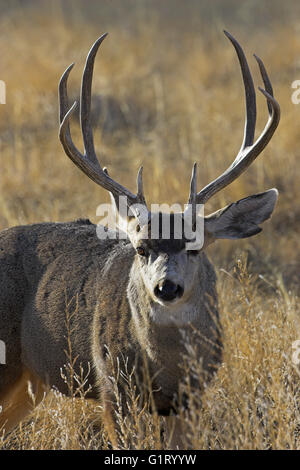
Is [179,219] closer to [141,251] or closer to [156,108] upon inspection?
[141,251]

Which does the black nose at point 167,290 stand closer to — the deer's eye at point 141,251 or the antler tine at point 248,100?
the deer's eye at point 141,251

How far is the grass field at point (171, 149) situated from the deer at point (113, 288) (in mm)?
223

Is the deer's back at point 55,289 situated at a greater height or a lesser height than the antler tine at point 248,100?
lesser

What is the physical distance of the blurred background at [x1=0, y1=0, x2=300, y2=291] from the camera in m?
8.35

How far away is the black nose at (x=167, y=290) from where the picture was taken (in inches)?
156

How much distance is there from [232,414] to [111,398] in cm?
66

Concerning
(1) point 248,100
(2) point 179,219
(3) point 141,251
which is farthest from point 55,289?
(1) point 248,100

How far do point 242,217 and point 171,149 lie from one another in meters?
5.76

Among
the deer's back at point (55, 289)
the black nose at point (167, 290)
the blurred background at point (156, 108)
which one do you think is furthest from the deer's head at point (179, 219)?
the blurred background at point (156, 108)

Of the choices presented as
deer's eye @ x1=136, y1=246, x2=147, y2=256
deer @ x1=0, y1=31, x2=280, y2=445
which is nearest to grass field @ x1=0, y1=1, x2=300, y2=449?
deer @ x1=0, y1=31, x2=280, y2=445

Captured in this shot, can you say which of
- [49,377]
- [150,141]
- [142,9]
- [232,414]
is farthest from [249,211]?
[142,9]

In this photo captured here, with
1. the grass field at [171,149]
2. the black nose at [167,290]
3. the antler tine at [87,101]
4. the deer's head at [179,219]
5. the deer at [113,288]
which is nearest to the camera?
the black nose at [167,290]

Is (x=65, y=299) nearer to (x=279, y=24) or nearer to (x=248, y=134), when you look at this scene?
(x=248, y=134)
